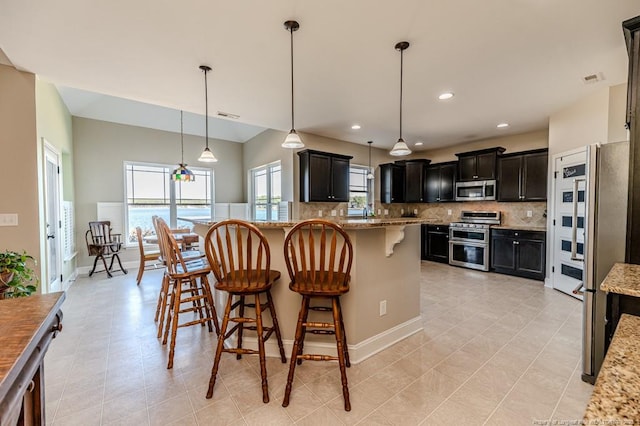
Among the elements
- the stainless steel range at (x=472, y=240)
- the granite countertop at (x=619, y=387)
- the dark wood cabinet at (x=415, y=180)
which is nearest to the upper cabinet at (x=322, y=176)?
the dark wood cabinet at (x=415, y=180)

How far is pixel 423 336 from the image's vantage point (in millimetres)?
2660

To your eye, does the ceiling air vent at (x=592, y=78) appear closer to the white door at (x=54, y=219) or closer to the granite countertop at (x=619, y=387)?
the granite countertop at (x=619, y=387)

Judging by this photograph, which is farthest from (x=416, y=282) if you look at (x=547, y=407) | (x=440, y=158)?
(x=440, y=158)

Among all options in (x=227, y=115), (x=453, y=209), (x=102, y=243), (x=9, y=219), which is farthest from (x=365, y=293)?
(x=102, y=243)

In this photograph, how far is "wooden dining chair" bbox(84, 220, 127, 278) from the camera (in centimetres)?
492

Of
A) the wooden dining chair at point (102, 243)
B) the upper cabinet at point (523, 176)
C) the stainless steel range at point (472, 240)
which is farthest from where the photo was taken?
the stainless steel range at point (472, 240)

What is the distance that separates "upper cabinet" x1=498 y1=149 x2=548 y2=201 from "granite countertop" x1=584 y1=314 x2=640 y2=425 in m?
4.98

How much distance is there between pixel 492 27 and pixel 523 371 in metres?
2.68

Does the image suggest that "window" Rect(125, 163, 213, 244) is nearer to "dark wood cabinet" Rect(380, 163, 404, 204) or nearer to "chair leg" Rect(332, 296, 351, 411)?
"dark wood cabinet" Rect(380, 163, 404, 204)

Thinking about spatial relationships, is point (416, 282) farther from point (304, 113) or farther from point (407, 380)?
point (304, 113)

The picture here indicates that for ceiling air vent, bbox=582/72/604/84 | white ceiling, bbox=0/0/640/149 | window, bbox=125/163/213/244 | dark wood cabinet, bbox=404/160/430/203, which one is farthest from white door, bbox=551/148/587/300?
window, bbox=125/163/213/244

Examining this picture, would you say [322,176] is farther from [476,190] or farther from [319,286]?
[319,286]

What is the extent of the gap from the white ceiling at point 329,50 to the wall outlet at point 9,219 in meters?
1.50

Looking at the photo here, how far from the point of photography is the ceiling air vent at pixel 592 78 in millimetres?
3031
